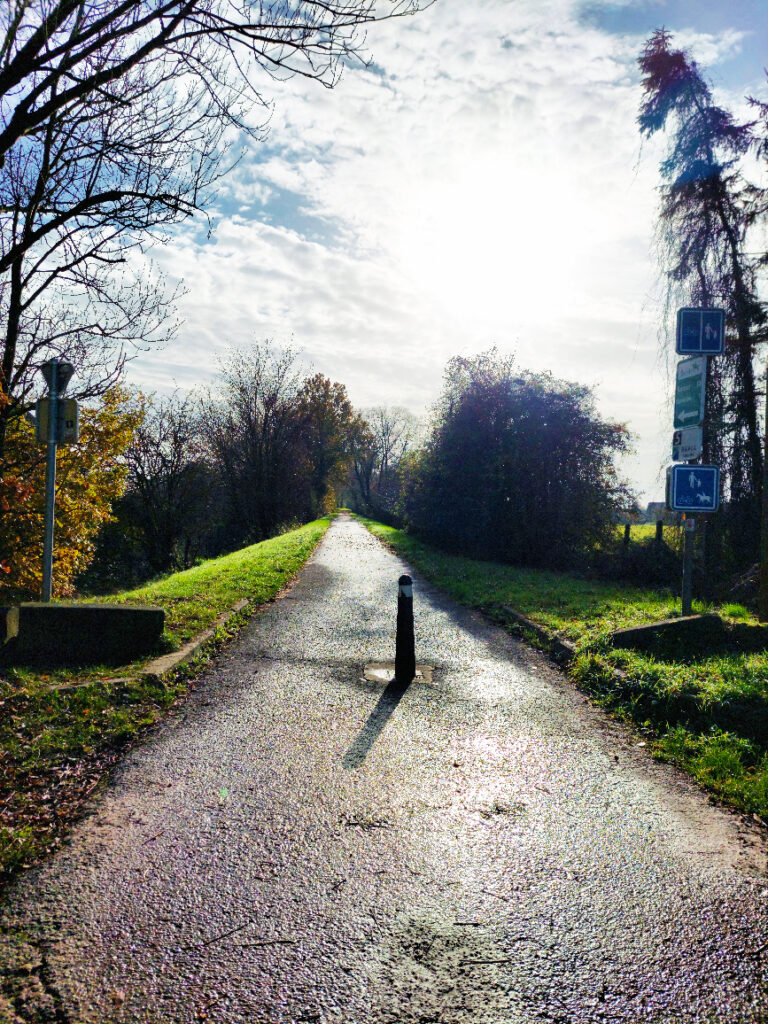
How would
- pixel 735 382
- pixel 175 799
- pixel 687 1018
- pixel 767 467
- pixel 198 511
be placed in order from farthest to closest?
pixel 198 511 → pixel 735 382 → pixel 767 467 → pixel 175 799 → pixel 687 1018

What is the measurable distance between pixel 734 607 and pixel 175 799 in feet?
29.3

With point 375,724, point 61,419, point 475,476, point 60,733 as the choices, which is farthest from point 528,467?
point 60,733

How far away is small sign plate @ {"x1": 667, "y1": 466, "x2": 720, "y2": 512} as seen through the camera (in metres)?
7.43

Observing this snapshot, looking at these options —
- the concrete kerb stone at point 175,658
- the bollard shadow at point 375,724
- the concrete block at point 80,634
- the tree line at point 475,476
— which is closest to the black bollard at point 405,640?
the bollard shadow at point 375,724

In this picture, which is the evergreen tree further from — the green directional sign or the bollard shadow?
the bollard shadow

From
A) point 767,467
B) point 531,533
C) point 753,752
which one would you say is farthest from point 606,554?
point 753,752

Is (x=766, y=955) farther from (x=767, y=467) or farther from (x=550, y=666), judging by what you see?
(x=767, y=467)

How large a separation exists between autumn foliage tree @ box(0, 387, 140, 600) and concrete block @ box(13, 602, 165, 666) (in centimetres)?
765

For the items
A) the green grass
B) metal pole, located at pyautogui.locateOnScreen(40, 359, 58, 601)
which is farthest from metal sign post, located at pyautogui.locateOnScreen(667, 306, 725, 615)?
metal pole, located at pyautogui.locateOnScreen(40, 359, 58, 601)

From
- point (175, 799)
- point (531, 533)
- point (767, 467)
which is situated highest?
point (767, 467)

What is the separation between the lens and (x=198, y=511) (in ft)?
117

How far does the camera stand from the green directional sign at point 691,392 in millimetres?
7469

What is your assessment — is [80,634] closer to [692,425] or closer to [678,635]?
[678,635]

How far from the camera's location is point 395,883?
2973 mm
